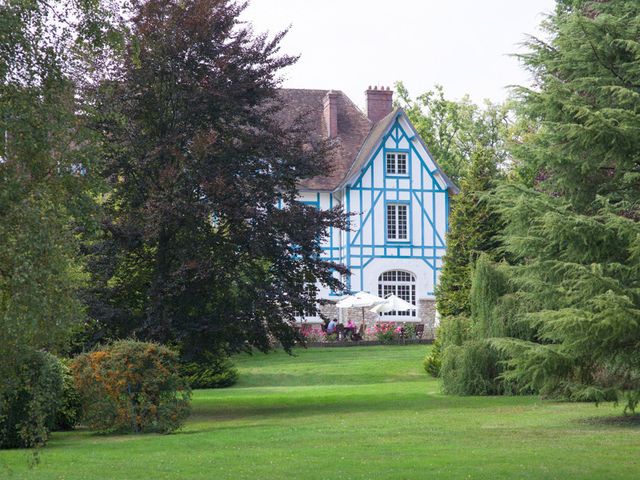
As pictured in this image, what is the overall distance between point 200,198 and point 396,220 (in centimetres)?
2524

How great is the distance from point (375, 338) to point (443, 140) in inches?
950

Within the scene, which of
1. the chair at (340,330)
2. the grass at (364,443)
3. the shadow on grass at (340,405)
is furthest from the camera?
the chair at (340,330)

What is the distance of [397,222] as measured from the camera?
45562 mm

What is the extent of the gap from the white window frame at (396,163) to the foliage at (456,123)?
1503 centimetres

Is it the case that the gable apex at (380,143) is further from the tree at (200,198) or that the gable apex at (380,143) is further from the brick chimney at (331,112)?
the tree at (200,198)

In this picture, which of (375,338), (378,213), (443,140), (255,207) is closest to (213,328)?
(255,207)

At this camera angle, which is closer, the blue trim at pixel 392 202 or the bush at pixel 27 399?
the bush at pixel 27 399

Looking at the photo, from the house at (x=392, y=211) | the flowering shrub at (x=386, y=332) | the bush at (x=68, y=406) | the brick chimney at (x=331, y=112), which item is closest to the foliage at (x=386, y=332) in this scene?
the flowering shrub at (x=386, y=332)

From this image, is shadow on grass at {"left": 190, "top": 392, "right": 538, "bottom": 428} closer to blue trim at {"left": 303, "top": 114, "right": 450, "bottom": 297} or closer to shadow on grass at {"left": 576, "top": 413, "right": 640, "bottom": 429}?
shadow on grass at {"left": 576, "top": 413, "right": 640, "bottom": 429}

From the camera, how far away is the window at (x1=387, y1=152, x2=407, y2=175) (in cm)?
4547

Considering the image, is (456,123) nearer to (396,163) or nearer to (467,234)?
(396,163)

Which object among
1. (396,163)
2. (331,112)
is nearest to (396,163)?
(396,163)

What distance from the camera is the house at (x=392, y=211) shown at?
148 ft

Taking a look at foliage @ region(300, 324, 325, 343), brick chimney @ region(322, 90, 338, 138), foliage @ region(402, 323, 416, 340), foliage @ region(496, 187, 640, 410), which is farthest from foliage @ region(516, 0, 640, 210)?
brick chimney @ region(322, 90, 338, 138)
